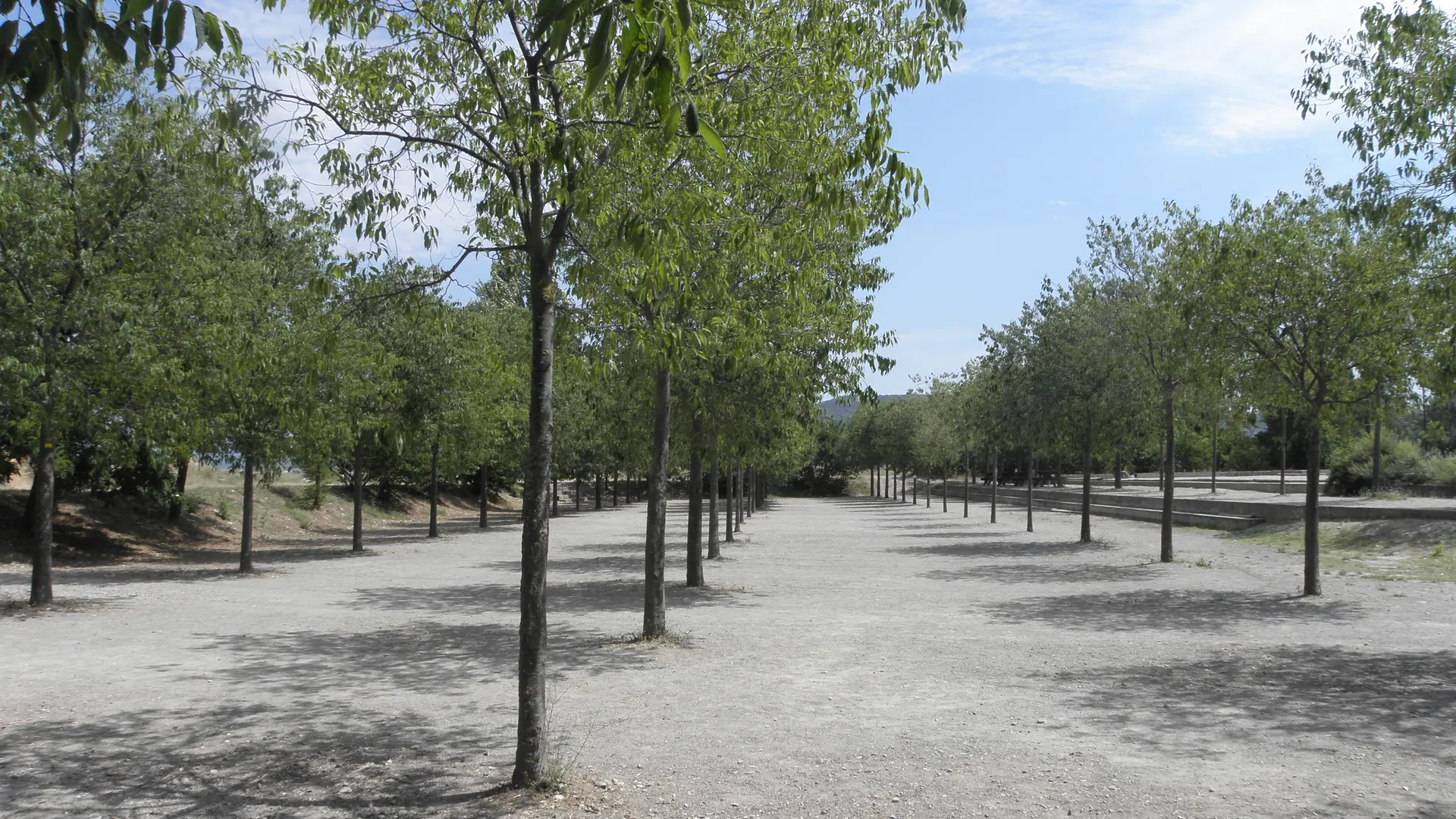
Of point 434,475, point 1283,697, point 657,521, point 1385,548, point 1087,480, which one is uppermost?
point 1087,480

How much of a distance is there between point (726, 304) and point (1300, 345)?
995 cm

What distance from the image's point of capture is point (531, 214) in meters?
6.34

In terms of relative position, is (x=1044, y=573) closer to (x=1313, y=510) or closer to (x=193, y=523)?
(x=1313, y=510)

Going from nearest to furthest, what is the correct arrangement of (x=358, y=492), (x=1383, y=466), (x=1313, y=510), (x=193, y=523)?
(x=1313, y=510) < (x=358, y=492) < (x=193, y=523) < (x=1383, y=466)

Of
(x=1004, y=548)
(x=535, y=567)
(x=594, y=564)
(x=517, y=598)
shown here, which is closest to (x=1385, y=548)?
(x=1004, y=548)

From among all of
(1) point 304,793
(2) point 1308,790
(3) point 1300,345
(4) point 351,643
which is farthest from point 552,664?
(3) point 1300,345

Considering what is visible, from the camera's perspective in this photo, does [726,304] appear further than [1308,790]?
Yes

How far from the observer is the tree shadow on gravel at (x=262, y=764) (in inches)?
220

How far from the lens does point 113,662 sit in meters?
9.88

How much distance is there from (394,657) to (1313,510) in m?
12.6

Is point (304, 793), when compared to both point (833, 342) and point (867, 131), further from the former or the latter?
point (833, 342)

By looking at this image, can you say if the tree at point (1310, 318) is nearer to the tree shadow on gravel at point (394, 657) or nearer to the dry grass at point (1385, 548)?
the dry grass at point (1385, 548)

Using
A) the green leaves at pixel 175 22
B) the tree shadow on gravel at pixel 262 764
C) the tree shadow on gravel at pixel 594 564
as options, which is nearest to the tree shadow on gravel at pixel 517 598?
the tree shadow on gravel at pixel 594 564

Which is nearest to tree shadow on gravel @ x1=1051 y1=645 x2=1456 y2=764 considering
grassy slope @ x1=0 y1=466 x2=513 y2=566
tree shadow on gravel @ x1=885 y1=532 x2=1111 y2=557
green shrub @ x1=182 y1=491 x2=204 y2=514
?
tree shadow on gravel @ x1=885 y1=532 x2=1111 y2=557
